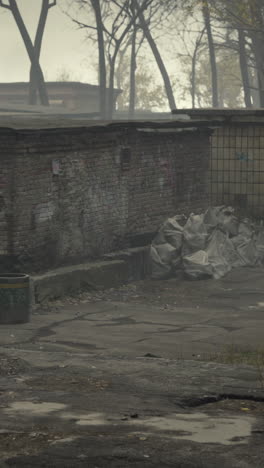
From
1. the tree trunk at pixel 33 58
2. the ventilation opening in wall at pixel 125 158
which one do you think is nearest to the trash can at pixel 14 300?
the ventilation opening in wall at pixel 125 158

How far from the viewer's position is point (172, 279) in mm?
17844

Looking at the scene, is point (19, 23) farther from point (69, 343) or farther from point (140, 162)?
point (69, 343)

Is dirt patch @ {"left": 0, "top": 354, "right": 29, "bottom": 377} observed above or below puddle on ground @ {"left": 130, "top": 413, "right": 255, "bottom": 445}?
below

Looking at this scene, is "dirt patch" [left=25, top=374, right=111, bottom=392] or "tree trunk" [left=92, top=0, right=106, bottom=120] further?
"tree trunk" [left=92, top=0, right=106, bottom=120]

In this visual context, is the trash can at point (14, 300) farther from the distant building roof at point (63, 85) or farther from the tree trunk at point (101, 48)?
the distant building roof at point (63, 85)

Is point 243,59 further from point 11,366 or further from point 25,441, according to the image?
point 25,441

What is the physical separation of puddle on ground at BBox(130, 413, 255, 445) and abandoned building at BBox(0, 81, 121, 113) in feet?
160

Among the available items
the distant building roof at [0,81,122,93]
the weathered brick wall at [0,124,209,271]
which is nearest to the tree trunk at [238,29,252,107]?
the distant building roof at [0,81,122,93]

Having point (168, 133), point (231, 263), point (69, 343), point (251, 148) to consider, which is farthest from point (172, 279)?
point (69, 343)

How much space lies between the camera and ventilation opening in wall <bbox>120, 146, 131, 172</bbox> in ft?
58.6

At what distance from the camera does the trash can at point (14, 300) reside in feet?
44.2

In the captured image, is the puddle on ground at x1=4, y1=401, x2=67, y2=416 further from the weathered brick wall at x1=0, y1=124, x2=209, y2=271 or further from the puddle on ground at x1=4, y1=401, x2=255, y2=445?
the weathered brick wall at x1=0, y1=124, x2=209, y2=271

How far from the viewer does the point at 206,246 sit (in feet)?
60.0

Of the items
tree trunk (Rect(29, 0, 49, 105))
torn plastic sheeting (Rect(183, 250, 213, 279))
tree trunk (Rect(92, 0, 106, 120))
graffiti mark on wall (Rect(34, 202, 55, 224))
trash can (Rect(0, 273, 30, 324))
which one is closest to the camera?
trash can (Rect(0, 273, 30, 324))
